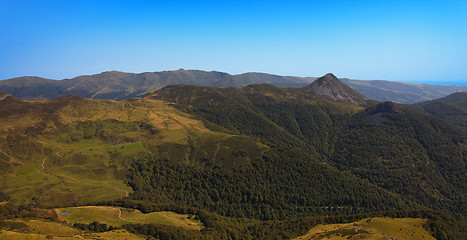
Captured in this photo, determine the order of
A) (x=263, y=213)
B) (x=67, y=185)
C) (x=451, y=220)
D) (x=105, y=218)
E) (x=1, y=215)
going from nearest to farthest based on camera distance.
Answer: (x=1, y=215) → (x=105, y=218) → (x=451, y=220) → (x=67, y=185) → (x=263, y=213)

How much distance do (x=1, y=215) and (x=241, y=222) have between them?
417 feet

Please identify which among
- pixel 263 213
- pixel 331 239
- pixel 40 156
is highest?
pixel 40 156

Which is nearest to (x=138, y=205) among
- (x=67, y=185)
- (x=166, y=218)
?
(x=166, y=218)

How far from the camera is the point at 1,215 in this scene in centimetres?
8694

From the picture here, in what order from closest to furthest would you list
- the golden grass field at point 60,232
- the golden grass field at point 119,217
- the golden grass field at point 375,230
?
the golden grass field at point 60,232
the golden grass field at point 375,230
the golden grass field at point 119,217

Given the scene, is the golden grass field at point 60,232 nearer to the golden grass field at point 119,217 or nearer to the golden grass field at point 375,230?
the golden grass field at point 119,217

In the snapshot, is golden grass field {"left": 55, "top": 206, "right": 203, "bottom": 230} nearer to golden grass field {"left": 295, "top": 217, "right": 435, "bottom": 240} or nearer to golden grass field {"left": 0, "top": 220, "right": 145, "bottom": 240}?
golden grass field {"left": 0, "top": 220, "right": 145, "bottom": 240}

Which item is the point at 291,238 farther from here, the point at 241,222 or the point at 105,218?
the point at 105,218

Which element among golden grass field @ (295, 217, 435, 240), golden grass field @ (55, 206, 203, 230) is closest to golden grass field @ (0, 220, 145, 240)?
golden grass field @ (55, 206, 203, 230)

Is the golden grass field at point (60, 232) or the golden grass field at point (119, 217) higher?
the golden grass field at point (60, 232)

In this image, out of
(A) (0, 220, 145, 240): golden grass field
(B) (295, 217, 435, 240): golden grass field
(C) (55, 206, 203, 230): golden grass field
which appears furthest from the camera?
(C) (55, 206, 203, 230): golden grass field

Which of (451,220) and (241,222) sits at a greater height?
(451,220)

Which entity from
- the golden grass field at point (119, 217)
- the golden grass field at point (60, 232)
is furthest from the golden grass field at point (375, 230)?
the golden grass field at point (60, 232)

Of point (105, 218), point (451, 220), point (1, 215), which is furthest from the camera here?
point (451, 220)
